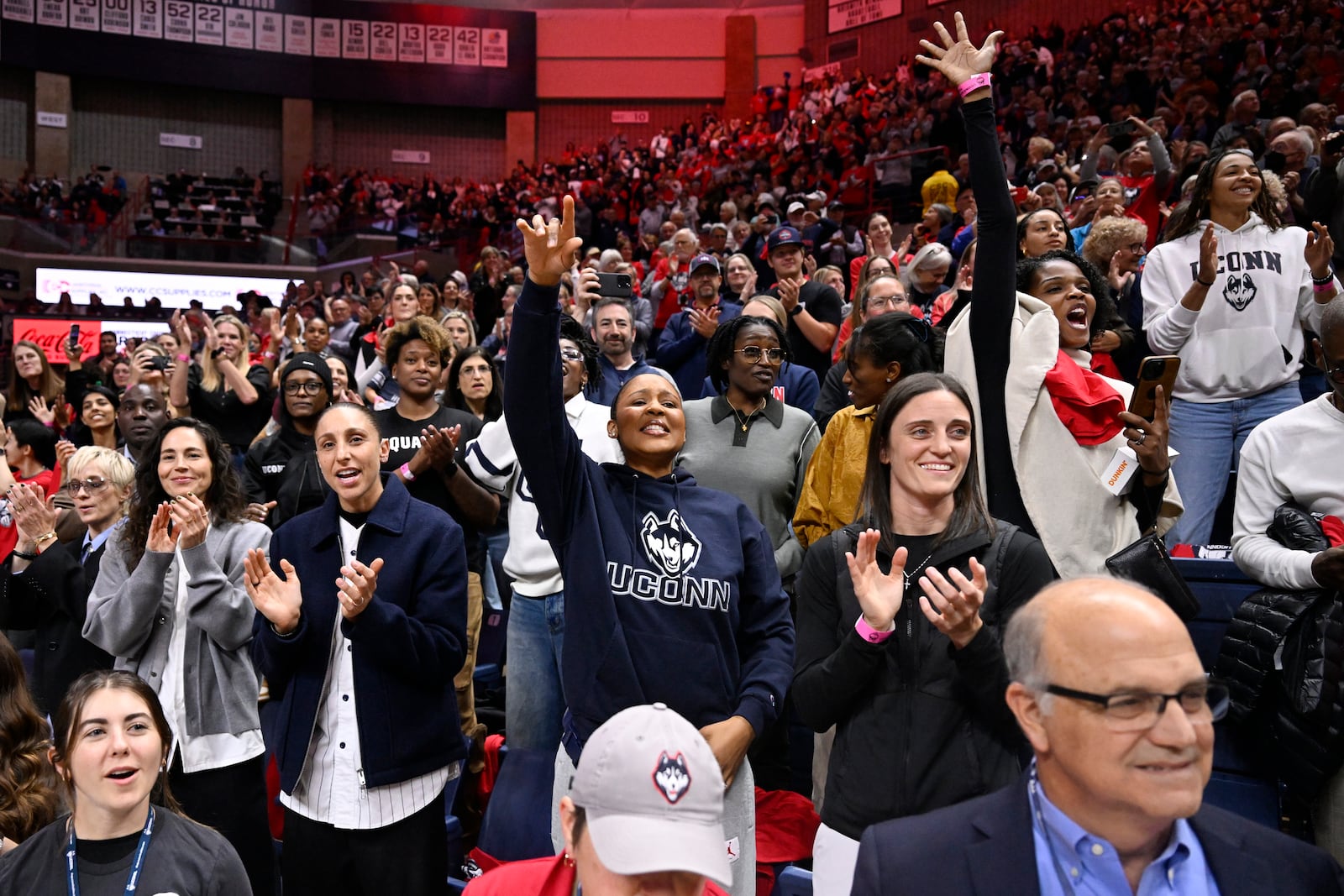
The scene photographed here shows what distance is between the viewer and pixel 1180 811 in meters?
1.50

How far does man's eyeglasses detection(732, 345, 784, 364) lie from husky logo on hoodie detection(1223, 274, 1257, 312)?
1.60 meters

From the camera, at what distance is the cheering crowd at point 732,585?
1609 mm

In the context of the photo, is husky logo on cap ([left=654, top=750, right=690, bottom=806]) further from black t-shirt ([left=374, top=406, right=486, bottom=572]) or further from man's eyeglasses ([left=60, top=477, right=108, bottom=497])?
man's eyeglasses ([left=60, top=477, right=108, bottom=497])

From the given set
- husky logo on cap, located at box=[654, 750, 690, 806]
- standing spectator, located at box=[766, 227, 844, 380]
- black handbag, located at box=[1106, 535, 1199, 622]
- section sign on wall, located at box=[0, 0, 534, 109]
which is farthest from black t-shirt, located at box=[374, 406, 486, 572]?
Result: section sign on wall, located at box=[0, 0, 534, 109]

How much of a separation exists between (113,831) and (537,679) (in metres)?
1.40

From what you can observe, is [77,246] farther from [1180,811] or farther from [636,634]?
[1180,811]

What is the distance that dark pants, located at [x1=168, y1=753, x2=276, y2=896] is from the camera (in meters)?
3.19

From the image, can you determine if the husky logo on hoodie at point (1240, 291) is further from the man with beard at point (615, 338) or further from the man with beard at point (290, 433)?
the man with beard at point (290, 433)

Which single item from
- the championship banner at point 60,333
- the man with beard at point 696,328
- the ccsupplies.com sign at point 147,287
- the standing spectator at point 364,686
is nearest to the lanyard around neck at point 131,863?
the standing spectator at point 364,686

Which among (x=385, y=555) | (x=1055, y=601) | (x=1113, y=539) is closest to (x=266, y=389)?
(x=385, y=555)

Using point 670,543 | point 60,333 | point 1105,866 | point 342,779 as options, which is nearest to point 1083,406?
point 670,543

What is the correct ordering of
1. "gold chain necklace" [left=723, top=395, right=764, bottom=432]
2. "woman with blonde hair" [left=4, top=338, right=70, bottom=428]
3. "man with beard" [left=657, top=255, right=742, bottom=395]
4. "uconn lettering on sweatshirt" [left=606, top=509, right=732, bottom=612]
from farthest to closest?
1. "woman with blonde hair" [left=4, top=338, right=70, bottom=428]
2. "man with beard" [left=657, top=255, right=742, bottom=395]
3. "gold chain necklace" [left=723, top=395, right=764, bottom=432]
4. "uconn lettering on sweatshirt" [left=606, top=509, right=732, bottom=612]

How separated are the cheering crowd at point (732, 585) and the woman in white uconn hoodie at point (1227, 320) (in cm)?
1

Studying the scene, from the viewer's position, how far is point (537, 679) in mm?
3691
